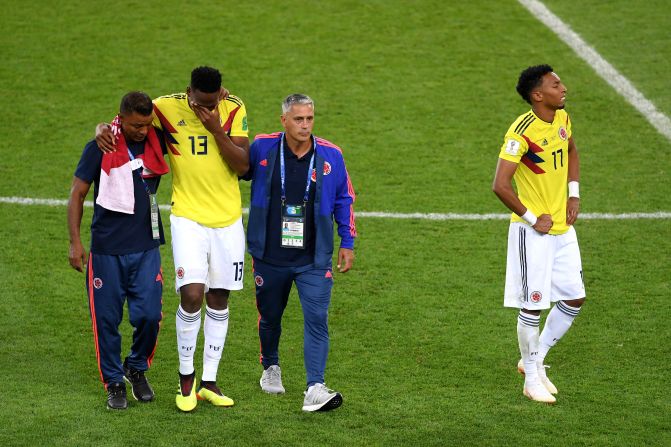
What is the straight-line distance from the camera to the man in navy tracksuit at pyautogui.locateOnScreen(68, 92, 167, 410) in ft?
24.1

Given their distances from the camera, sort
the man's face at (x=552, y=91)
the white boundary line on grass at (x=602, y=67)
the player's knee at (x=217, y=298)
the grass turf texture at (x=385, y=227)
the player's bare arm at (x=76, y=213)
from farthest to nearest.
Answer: the white boundary line on grass at (x=602, y=67), the man's face at (x=552, y=91), the player's knee at (x=217, y=298), the grass turf texture at (x=385, y=227), the player's bare arm at (x=76, y=213)

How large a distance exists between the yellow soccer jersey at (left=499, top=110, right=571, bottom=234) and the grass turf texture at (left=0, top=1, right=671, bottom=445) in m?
1.29

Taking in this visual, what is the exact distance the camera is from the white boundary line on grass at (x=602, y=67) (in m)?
14.4

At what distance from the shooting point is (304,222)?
7.54m

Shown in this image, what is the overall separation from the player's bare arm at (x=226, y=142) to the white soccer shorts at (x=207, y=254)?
402 mm

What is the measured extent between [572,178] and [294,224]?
81.9 inches

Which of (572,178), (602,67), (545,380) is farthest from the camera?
(602,67)

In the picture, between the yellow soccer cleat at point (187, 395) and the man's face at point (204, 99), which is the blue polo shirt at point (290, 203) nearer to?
the man's face at point (204, 99)

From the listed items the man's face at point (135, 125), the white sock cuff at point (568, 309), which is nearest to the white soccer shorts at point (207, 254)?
the man's face at point (135, 125)

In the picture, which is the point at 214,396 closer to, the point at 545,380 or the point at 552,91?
the point at 545,380

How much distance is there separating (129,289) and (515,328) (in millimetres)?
3331

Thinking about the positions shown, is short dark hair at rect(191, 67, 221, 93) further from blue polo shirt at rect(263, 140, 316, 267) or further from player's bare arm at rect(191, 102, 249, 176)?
blue polo shirt at rect(263, 140, 316, 267)

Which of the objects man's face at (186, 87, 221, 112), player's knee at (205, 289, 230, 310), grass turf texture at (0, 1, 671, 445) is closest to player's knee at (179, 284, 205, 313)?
player's knee at (205, 289, 230, 310)

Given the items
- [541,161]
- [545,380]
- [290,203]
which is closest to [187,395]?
[290,203]
